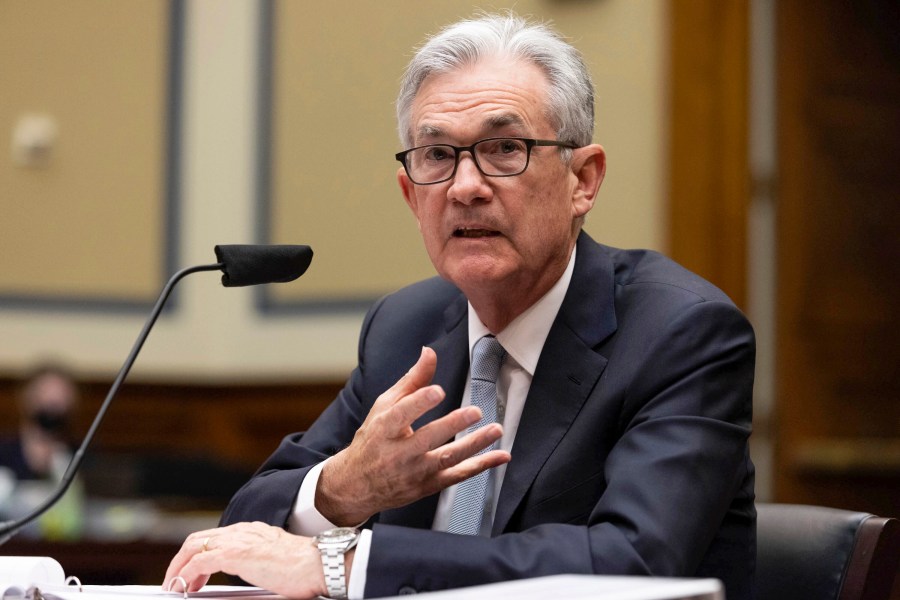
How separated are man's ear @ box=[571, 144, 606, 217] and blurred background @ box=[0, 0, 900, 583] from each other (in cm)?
255

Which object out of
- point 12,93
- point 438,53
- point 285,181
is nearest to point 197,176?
point 285,181

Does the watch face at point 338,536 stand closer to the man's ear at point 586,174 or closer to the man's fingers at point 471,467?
the man's fingers at point 471,467

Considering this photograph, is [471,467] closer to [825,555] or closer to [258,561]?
[258,561]

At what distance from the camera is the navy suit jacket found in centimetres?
162

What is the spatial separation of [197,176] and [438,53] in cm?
478

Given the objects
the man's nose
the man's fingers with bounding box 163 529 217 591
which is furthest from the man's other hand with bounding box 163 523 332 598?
the man's nose

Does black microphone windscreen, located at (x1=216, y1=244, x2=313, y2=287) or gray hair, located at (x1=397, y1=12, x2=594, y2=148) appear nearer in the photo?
black microphone windscreen, located at (x1=216, y1=244, x2=313, y2=287)

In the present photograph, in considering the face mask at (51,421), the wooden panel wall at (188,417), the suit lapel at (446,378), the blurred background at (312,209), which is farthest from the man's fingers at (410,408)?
the wooden panel wall at (188,417)

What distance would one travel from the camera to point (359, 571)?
1612 mm

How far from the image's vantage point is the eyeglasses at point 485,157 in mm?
2029

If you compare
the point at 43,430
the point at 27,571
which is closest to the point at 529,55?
the point at 27,571

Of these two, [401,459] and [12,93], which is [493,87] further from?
[12,93]

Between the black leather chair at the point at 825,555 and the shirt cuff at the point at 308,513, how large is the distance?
2.26 ft

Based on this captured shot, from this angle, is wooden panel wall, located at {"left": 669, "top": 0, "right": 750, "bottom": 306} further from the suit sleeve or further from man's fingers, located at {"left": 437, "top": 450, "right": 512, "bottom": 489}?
man's fingers, located at {"left": 437, "top": 450, "right": 512, "bottom": 489}
